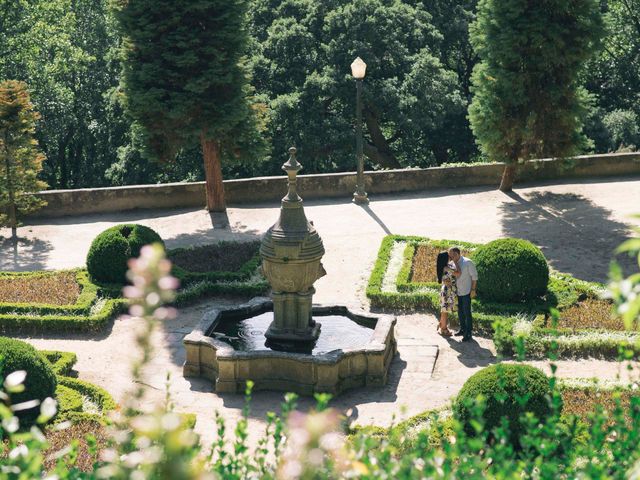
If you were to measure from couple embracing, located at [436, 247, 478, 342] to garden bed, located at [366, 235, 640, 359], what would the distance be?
352 mm

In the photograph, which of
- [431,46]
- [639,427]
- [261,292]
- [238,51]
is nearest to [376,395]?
[261,292]

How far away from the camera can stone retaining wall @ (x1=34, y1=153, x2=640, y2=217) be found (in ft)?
73.9

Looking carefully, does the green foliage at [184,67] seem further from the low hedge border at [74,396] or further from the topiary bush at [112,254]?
the low hedge border at [74,396]

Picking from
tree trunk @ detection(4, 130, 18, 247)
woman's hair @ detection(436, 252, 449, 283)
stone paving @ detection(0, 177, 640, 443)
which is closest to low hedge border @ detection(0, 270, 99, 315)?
stone paving @ detection(0, 177, 640, 443)

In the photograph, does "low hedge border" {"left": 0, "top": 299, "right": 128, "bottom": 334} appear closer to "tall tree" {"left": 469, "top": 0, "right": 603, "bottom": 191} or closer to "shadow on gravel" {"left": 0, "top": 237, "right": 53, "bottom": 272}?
"shadow on gravel" {"left": 0, "top": 237, "right": 53, "bottom": 272}

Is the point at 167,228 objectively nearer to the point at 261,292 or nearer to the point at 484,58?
the point at 261,292

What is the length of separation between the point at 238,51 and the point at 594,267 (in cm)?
878

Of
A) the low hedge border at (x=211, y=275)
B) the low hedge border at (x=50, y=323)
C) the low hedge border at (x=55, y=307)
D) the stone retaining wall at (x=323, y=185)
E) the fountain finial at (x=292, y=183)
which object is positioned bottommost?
the low hedge border at (x=50, y=323)

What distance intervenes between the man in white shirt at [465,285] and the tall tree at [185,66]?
7.84m

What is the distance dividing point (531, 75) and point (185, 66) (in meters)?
7.47

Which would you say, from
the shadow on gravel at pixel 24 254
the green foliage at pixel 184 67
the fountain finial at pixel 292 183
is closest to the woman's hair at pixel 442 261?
the fountain finial at pixel 292 183

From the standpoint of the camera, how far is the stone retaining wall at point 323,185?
Result: 22531mm

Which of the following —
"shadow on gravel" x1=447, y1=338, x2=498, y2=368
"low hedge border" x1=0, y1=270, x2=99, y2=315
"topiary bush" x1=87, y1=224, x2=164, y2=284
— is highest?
"topiary bush" x1=87, y1=224, x2=164, y2=284

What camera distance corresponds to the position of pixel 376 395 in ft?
43.1
